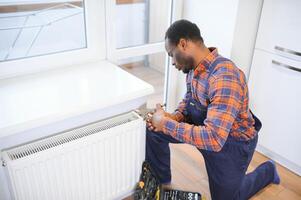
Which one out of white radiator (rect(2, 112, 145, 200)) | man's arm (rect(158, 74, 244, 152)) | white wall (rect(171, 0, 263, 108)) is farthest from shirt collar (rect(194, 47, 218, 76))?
white wall (rect(171, 0, 263, 108))

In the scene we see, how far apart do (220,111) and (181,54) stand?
12.2 inches

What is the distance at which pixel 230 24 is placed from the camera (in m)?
1.94

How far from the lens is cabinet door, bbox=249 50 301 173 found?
1930mm

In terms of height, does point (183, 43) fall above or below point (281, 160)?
above

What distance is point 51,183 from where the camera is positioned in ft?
4.64

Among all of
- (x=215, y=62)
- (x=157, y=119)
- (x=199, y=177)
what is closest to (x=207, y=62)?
(x=215, y=62)

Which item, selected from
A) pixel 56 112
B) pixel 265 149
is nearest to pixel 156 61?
pixel 265 149

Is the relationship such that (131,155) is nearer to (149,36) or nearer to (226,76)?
(226,76)

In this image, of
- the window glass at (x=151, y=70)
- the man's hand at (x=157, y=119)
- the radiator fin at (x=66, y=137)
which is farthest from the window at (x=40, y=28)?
the window glass at (x=151, y=70)

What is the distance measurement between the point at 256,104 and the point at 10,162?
5.25 feet

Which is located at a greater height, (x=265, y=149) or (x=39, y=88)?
(x=39, y=88)

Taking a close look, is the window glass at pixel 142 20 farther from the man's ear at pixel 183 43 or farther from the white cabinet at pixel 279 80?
the man's ear at pixel 183 43

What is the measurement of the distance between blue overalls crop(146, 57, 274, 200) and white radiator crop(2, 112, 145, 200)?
0.11m

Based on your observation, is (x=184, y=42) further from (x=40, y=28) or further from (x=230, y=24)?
(x=40, y=28)
